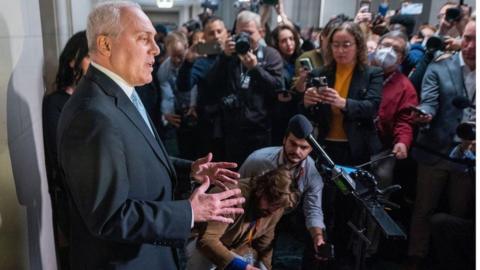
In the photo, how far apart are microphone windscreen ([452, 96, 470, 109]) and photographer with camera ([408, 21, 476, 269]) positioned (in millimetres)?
10

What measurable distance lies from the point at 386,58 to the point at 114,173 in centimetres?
139

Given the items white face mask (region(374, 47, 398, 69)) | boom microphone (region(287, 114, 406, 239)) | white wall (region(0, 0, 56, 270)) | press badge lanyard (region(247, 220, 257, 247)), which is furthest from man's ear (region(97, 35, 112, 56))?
white face mask (region(374, 47, 398, 69))

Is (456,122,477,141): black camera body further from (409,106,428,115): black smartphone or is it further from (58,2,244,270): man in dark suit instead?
(58,2,244,270): man in dark suit

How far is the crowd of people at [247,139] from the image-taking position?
2.46 feet

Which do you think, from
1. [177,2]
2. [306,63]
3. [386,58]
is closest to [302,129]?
[306,63]

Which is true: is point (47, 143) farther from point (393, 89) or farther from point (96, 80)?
point (393, 89)

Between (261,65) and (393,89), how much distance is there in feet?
1.82

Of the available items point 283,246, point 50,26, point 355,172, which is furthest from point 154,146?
point 283,246

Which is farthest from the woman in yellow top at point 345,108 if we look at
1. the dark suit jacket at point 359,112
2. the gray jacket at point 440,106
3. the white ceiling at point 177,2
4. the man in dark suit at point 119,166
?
the man in dark suit at point 119,166

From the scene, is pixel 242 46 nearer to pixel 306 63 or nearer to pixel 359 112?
pixel 306 63

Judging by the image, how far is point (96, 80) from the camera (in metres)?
0.79

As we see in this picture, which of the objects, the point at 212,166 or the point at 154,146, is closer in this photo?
the point at 154,146

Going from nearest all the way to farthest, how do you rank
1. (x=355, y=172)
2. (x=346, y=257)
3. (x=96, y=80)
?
(x=96, y=80) < (x=355, y=172) < (x=346, y=257)

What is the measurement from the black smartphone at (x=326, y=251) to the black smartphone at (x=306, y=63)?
69 cm
